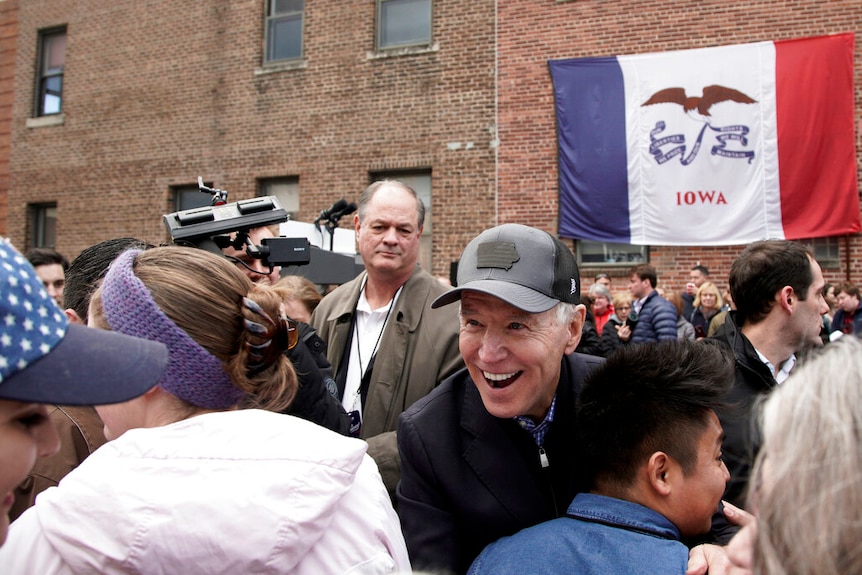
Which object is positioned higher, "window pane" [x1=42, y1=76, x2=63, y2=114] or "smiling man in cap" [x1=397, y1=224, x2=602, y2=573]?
"window pane" [x1=42, y1=76, x2=63, y2=114]

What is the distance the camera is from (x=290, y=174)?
1205 cm

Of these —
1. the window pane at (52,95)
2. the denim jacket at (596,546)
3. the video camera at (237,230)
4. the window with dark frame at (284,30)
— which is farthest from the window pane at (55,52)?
the denim jacket at (596,546)

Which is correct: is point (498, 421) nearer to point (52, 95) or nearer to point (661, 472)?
point (661, 472)

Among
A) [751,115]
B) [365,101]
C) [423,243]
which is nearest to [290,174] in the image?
[365,101]

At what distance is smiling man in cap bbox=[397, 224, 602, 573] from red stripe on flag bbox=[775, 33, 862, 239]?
889cm

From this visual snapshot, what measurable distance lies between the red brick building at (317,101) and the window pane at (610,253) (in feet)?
0.87

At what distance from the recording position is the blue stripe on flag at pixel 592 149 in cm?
1017

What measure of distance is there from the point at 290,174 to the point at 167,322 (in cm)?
1104

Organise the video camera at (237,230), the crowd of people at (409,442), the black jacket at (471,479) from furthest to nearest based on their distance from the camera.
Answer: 1. the video camera at (237,230)
2. the black jacket at (471,479)
3. the crowd of people at (409,442)

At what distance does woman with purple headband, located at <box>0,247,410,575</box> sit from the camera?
3.64 ft

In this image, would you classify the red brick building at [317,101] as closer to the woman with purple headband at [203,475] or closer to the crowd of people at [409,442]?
the crowd of people at [409,442]

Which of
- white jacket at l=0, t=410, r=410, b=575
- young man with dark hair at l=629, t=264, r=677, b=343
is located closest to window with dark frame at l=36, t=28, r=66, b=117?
young man with dark hair at l=629, t=264, r=677, b=343

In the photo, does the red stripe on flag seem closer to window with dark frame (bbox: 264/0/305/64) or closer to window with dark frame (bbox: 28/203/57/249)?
window with dark frame (bbox: 264/0/305/64)

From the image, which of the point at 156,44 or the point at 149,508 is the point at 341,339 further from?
the point at 156,44
